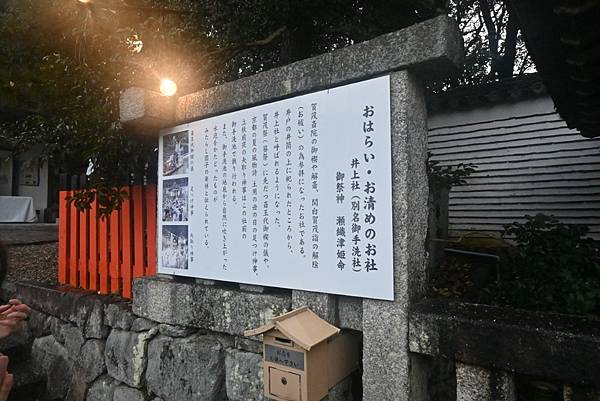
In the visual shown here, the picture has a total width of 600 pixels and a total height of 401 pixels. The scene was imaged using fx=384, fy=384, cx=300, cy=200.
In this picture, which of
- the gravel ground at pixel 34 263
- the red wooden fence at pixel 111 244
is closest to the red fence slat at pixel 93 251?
the red wooden fence at pixel 111 244

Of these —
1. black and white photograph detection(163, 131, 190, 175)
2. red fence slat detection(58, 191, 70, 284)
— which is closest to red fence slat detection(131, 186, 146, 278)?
black and white photograph detection(163, 131, 190, 175)

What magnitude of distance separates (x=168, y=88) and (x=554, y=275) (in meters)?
3.38

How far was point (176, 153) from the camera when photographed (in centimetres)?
341

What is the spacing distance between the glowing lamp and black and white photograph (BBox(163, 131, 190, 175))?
0.37m

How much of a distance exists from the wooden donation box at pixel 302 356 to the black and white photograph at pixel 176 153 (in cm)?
170

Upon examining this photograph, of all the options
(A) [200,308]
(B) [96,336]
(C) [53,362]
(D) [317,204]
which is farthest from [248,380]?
(C) [53,362]

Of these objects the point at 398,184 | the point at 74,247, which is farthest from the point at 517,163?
the point at 74,247

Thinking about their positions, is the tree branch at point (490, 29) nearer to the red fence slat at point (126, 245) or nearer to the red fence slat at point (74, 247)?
the red fence slat at point (126, 245)

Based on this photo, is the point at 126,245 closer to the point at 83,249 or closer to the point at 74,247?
the point at 83,249

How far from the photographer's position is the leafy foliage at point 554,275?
239 cm

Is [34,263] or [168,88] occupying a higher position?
[168,88]

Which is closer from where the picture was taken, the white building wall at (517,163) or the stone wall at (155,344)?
the stone wall at (155,344)

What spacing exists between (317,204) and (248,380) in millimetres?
1410

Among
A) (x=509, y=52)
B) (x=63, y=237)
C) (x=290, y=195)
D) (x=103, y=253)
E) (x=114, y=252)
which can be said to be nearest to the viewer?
(x=290, y=195)
